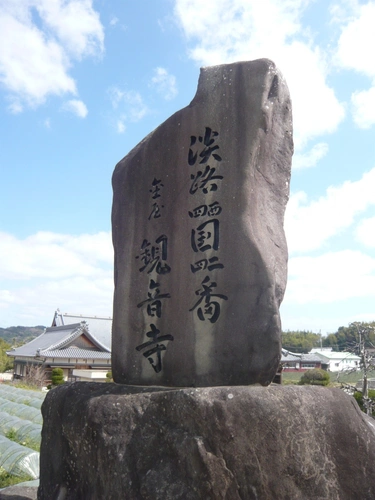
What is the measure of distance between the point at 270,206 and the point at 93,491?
98.3 inches

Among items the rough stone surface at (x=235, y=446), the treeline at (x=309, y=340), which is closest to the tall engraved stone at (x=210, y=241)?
the rough stone surface at (x=235, y=446)

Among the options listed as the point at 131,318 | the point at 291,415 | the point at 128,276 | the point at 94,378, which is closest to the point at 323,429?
the point at 291,415

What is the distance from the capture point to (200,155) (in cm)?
402

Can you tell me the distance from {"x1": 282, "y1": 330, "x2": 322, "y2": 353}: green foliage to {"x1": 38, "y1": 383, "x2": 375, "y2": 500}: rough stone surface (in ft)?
226

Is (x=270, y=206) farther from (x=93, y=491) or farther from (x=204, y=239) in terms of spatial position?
(x=93, y=491)

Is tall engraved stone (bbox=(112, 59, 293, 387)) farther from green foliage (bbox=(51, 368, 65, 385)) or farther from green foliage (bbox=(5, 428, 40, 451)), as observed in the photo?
green foliage (bbox=(51, 368, 65, 385))

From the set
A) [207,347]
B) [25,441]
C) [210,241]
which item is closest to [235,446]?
[207,347]

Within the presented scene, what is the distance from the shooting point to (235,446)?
2.73 m

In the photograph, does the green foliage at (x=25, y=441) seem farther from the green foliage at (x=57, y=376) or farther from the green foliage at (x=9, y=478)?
the green foliage at (x=57, y=376)

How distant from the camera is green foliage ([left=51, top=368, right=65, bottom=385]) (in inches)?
1040

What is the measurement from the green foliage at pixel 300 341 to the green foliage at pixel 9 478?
6574cm

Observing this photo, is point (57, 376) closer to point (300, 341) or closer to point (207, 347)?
point (207, 347)

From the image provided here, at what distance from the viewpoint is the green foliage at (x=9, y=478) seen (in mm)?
6285

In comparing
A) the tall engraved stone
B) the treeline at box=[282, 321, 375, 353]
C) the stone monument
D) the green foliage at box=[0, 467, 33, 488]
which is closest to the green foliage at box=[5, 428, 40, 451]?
the green foliage at box=[0, 467, 33, 488]
